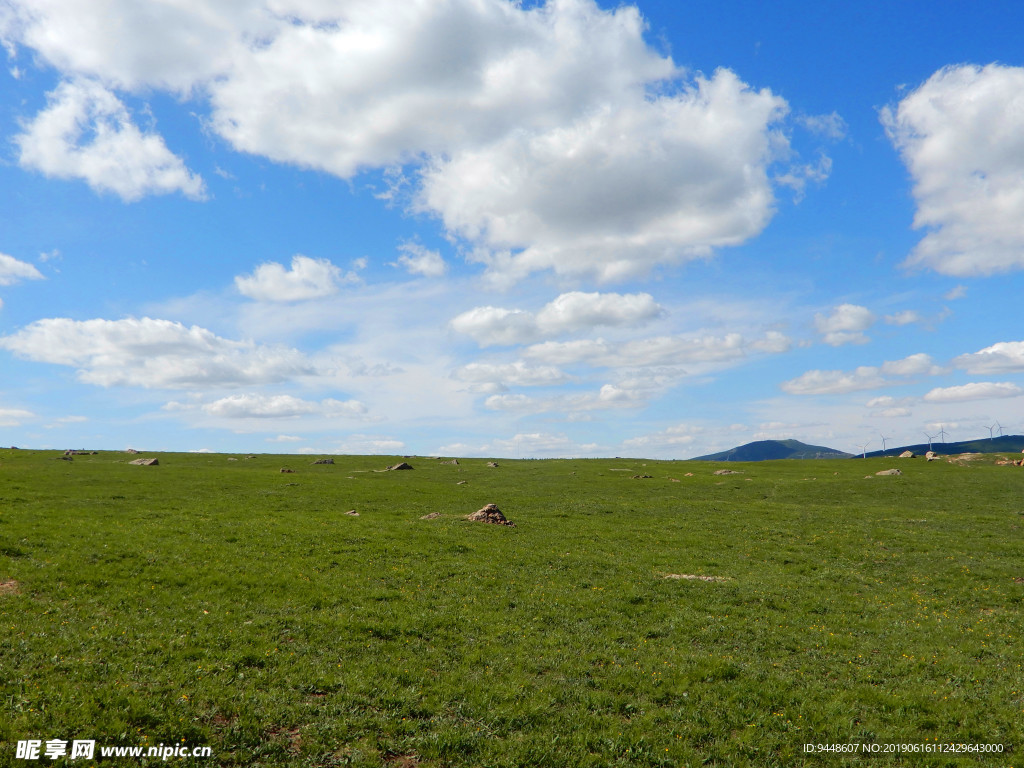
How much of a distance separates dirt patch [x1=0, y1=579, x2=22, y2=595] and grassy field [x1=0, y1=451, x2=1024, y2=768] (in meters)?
0.21

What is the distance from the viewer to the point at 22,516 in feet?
139

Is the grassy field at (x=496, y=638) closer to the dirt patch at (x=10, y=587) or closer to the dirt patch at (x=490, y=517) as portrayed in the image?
the dirt patch at (x=10, y=587)

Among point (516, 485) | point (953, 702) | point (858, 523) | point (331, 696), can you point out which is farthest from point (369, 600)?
point (516, 485)

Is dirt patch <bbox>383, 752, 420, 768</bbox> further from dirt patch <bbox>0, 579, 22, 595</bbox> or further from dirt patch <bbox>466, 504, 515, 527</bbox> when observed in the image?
dirt patch <bbox>466, 504, 515, 527</bbox>

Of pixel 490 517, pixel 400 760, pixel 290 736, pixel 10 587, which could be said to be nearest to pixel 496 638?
pixel 400 760

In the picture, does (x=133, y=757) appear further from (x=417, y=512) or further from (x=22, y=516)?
(x=417, y=512)

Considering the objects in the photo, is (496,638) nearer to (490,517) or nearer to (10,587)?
(10,587)

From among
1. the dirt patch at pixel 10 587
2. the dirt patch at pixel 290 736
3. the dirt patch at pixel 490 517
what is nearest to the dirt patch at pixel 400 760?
the dirt patch at pixel 290 736

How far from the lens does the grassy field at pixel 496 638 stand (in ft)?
54.2

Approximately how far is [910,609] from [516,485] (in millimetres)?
67567

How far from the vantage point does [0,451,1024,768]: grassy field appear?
54.2ft

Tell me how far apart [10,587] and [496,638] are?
78.5 feet

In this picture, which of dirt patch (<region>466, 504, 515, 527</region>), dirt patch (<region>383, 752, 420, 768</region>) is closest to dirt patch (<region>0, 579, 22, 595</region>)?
dirt patch (<region>383, 752, 420, 768</region>)

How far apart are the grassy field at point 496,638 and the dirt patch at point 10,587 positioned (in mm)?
213
